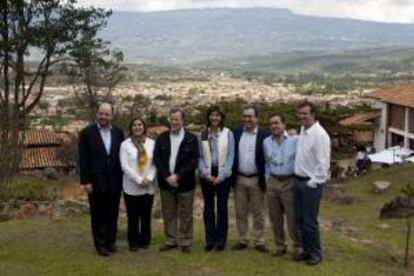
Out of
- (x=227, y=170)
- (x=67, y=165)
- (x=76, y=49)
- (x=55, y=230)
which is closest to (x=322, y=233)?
(x=227, y=170)

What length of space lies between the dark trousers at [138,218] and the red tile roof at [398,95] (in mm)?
32923

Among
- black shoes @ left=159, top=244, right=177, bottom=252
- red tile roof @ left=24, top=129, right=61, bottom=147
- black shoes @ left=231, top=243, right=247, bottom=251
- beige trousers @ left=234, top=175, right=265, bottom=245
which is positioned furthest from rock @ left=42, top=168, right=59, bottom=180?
beige trousers @ left=234, top=175, right=265, bottom=245

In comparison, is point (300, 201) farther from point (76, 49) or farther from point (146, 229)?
point (76, 49)

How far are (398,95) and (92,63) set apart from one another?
22.5 metres

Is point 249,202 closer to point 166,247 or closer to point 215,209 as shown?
point 215,209

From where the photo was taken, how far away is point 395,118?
143 ft

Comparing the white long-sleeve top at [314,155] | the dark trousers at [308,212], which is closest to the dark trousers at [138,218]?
the dark trousers at [308,212]

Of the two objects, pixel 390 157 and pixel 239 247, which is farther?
A: pixel 390 157

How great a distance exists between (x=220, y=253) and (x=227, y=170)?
46.6 inches

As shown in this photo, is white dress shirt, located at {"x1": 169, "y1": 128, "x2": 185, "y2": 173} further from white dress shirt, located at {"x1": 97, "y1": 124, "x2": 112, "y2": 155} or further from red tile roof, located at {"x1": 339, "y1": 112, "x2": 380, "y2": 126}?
red tile roof, located at {"x1": 339, "y1": 112, "x2": 380, "y2": 126}

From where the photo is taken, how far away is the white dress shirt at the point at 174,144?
28.5 ft

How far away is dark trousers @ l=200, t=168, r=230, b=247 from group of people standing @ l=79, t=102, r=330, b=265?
15 millimetres

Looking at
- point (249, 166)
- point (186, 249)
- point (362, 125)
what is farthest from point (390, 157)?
point (249, 166)

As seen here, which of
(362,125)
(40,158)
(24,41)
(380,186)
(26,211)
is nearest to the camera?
(26,211)
